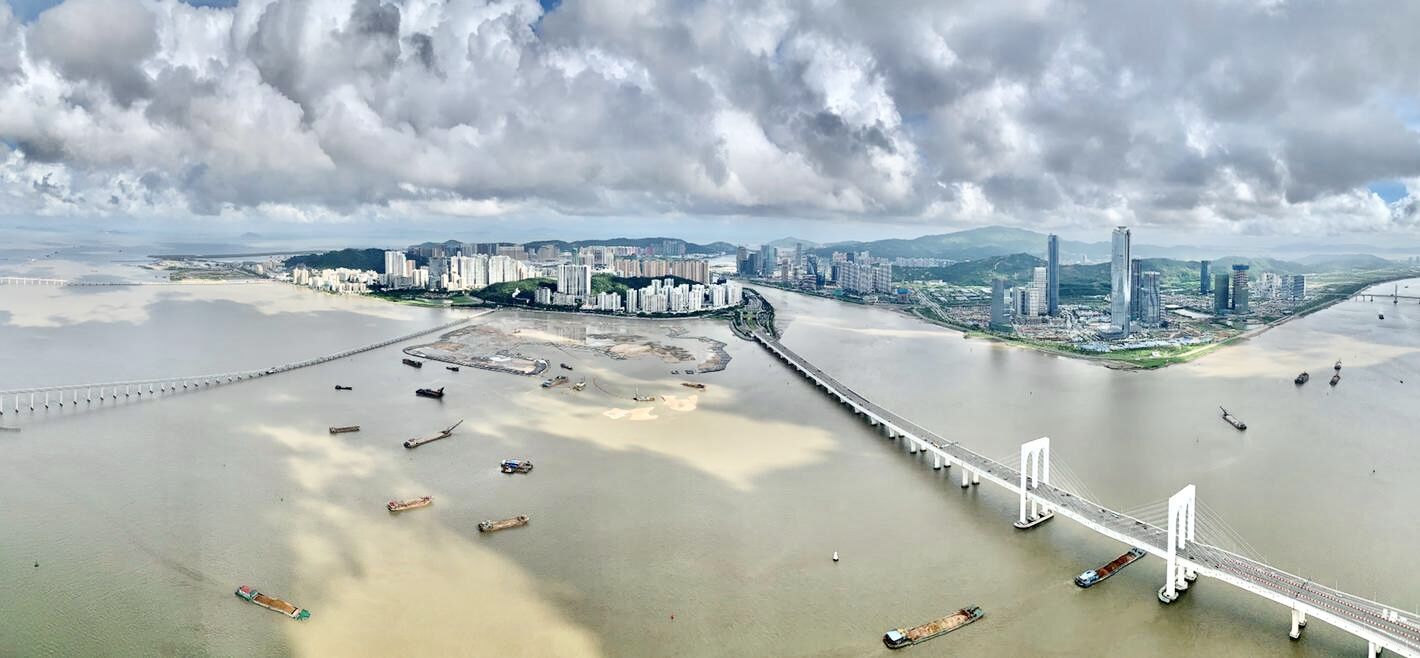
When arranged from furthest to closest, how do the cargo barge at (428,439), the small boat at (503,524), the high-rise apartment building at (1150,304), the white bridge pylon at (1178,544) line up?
the high-rise apartment building at (1150,304) < the cargo barge at (428,439) < the small boat at (503,524) < the white bridge pylon at (1178,544)

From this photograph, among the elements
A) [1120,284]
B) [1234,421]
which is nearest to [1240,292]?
[1120,284]

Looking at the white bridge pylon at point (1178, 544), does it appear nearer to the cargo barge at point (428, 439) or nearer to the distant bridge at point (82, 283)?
the cargo barge at point (428, 439)

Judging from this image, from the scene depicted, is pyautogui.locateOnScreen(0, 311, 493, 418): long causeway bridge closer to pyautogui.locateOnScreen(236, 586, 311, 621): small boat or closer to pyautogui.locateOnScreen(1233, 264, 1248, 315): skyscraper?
pyautogui.locateOnScreen(236, 586, 311, 621): small boat

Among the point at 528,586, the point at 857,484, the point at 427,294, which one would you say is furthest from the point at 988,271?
the point at 528,586

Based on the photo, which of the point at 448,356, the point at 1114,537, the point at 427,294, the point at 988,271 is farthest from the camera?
the point at 988,271

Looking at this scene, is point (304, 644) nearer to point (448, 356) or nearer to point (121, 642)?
point (121, 642)

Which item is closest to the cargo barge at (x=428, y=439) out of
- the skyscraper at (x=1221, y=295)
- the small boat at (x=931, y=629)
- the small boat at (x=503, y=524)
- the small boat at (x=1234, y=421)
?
the small boat at (x=503, y=524)

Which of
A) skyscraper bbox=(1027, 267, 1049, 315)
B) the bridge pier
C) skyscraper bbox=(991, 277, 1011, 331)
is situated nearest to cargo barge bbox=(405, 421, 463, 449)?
the bridge pier
